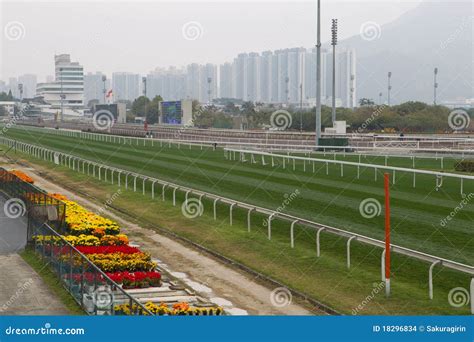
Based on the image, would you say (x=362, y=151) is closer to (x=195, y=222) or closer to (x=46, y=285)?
(x=195, y=222)

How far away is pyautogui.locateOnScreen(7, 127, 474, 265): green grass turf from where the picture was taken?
21328 mm

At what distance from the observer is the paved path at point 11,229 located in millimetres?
22266

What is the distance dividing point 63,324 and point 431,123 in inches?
3277

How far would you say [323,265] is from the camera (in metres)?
18.3

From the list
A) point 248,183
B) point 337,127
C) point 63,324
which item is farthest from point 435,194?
point 337,127

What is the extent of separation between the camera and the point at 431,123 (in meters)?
89.7
